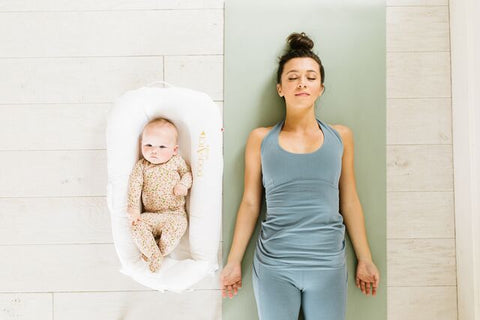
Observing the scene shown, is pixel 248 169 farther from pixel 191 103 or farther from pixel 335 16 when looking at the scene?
pixel 335 16

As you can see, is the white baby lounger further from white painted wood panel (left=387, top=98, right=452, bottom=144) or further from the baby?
white painted wood panel (left=387, top=98, right=452, bottom=144)

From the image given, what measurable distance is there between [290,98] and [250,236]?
49cm

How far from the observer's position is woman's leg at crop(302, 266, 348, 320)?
1254mm

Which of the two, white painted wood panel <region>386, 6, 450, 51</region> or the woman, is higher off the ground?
white painted wood panel <region>386, 6, 450, 51</region>

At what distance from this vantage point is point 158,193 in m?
1.32

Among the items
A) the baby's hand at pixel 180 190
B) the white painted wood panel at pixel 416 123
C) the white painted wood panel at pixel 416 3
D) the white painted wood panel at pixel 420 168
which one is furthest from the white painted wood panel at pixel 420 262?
the white painted wood panel at pixel 416 3

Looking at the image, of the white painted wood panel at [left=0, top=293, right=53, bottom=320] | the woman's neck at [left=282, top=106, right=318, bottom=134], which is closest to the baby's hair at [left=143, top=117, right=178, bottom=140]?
the woman's neck at [left=282, top=106, right=318, bottom=134]

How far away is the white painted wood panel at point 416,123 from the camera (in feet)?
4.71

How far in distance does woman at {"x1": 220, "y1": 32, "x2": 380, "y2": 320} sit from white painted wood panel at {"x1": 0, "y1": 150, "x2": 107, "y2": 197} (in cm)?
54

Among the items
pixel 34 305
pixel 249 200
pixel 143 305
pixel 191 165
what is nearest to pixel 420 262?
pixel 249 200

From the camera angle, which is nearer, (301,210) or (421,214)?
(301,210)

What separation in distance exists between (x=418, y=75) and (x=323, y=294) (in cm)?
84

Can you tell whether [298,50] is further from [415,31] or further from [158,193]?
[158,193]

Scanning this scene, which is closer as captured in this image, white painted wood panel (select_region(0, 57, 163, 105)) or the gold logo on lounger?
the gold logo on lounger
